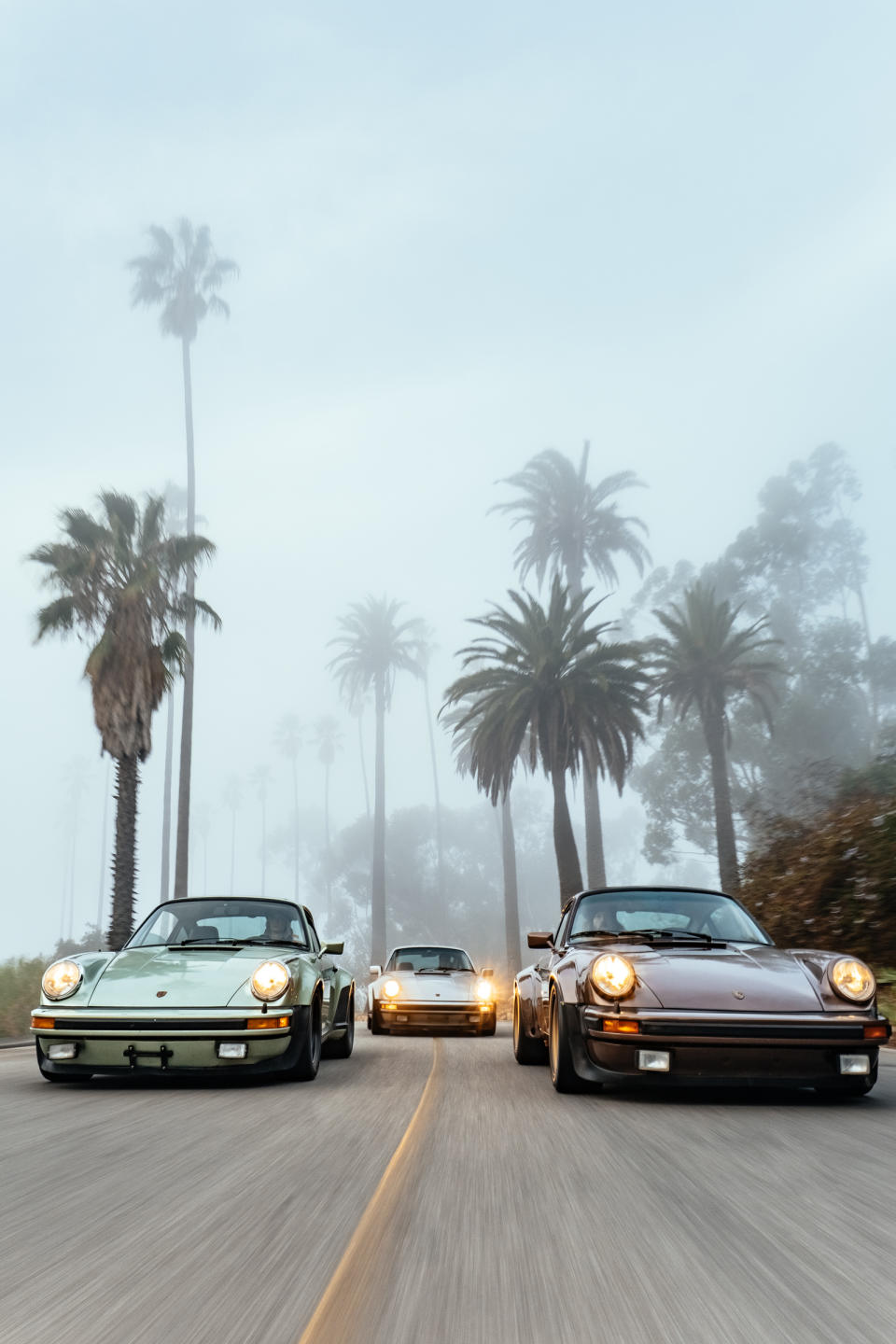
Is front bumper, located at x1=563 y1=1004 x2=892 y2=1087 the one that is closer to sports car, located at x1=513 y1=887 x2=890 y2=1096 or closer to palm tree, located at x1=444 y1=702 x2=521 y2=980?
sports car, located at x1=513 y1=887 x2=890 y2=1096

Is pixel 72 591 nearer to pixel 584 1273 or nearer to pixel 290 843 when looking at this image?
pixel 584 1273

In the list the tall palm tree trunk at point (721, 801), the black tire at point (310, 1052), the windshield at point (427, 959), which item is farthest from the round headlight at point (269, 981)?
the tall palm tree trunk at point (721, 801)

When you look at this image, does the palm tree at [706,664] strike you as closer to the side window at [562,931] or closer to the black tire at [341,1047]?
the black tire at [341,1047]

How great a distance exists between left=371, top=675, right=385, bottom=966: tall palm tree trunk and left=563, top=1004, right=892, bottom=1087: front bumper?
152ft

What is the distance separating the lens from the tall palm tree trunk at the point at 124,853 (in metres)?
25.4

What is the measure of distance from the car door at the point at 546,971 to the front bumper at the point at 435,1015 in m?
6.35

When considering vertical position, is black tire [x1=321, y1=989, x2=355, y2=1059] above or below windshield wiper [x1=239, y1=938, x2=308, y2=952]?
below

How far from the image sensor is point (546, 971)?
323 inches

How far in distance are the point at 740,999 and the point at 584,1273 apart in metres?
3.48

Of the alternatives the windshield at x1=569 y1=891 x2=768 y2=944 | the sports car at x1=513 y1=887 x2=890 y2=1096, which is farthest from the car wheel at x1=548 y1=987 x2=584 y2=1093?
the windshield at x1=569 y1=891 x2=768 y2=944

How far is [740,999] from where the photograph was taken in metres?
6.19

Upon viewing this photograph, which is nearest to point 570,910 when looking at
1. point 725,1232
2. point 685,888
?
point 685,888

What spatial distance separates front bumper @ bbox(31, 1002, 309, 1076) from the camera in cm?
721

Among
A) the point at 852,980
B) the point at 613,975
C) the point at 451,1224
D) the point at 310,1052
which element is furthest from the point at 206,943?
the point at 451,1224
